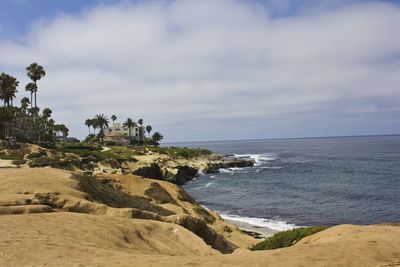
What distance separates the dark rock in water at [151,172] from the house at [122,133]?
84.7m

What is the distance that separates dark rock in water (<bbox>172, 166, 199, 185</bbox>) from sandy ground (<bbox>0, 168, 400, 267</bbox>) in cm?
6362

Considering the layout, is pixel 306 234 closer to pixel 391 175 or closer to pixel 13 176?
pixel 13 176

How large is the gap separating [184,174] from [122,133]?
9468cm

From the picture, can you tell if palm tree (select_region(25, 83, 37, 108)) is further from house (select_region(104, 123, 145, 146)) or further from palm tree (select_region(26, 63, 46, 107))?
house (select_region(104, 123, 145, 146))

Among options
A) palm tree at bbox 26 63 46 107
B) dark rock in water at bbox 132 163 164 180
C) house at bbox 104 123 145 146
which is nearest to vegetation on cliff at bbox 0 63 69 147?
palm tree at bbox 26 63 46 107

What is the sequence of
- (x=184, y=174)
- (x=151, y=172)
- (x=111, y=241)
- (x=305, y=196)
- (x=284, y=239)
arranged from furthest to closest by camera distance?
1. (x=184, y=174)
2. (x=151, y=172)
3. (x=305, y=196)
4. (x=284, y=239)
5. (x=111, y=241)

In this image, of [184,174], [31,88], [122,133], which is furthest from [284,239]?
[122,133]

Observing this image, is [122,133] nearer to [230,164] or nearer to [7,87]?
[230,164]

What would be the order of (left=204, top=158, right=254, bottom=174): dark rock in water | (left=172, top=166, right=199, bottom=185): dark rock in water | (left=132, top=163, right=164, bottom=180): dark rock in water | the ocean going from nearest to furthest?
the ocean, (left=132, top=163, right=164, bottom=180): dark rock in water, (left=172, top=166, right=199, bottom=185): dark rock in water, (left=204, top=158, right=254, bottom=174): dark rock in water

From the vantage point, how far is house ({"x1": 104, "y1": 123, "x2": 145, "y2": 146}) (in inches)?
6590

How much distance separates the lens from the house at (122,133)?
167375 mm

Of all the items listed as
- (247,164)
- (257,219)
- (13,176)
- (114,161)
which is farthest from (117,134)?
(13,176)

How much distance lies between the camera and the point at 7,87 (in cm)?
8056

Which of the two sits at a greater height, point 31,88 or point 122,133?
point 31,88
